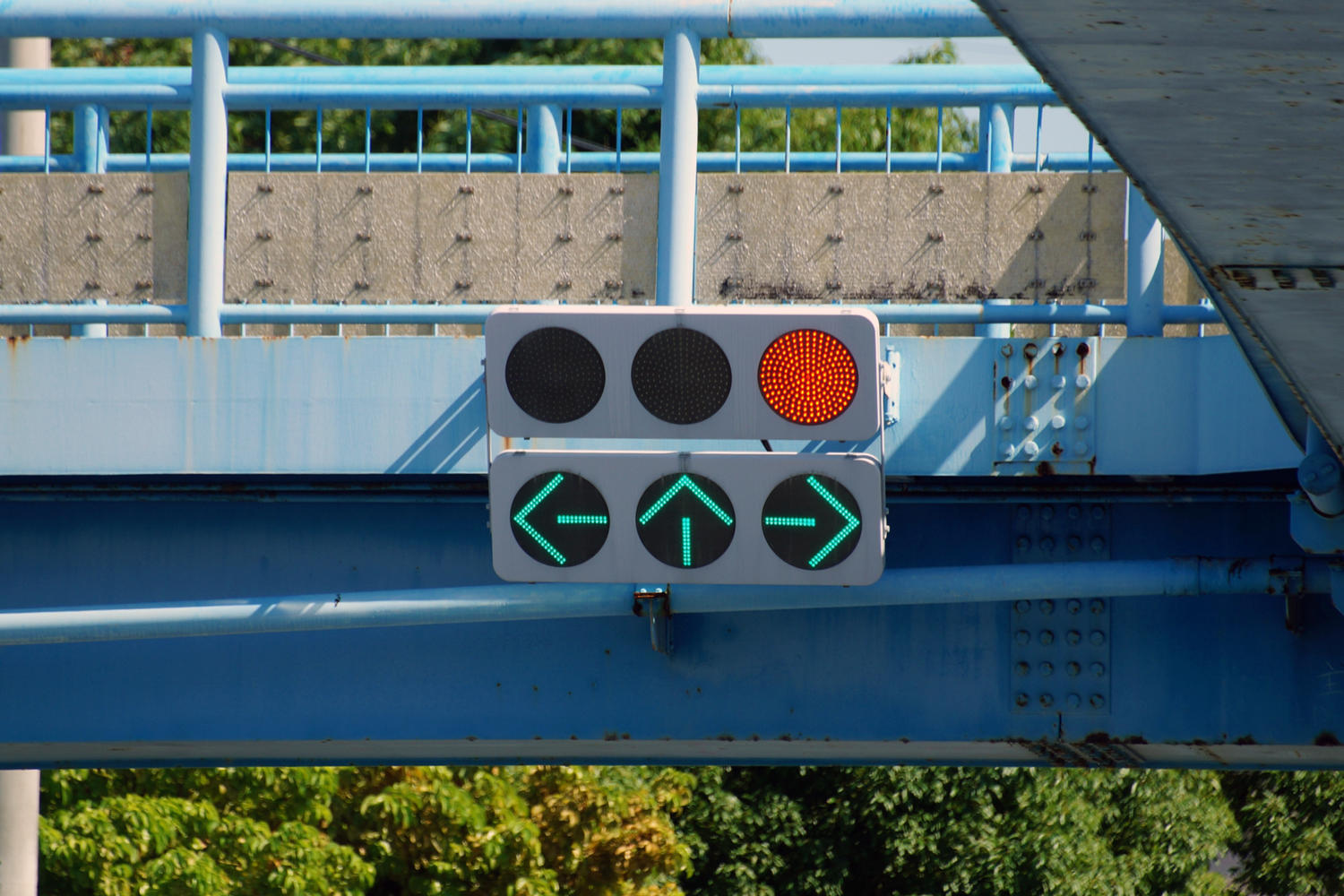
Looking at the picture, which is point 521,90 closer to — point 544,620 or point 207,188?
point 207,188

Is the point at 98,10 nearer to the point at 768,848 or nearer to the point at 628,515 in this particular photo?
the point at 628,515

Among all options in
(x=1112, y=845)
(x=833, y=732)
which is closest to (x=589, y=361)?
(x=833, y=732)

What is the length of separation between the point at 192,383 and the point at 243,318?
11.0 inches

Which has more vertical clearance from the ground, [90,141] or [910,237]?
[90,141]

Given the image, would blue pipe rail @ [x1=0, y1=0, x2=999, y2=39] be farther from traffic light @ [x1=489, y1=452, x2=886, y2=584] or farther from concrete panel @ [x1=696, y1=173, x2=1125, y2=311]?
traffic light @ [x1=489, y1=452, x2=886, y2=584]

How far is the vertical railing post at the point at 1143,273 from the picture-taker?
491 cm

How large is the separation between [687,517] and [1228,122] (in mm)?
2070

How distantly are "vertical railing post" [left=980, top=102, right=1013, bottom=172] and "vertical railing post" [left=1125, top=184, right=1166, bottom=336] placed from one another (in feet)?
10.4

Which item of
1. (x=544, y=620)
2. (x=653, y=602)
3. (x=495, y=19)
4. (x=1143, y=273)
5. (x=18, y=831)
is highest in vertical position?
(x=495, y=19)

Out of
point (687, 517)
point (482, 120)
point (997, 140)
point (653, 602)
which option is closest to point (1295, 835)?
point (997, 140)

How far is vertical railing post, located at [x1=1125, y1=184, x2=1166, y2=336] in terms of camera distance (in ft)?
16.1

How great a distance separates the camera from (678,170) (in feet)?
16.2

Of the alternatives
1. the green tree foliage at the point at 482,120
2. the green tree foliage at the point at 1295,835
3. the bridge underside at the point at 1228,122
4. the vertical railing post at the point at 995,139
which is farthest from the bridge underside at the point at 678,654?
the green tree foliage at the point at 482,120

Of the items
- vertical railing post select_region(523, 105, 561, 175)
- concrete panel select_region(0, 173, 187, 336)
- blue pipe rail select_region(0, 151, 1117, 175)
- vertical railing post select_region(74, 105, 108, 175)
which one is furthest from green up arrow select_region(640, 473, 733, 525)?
vertical railing post select_region(74, 105, 108, 175)
